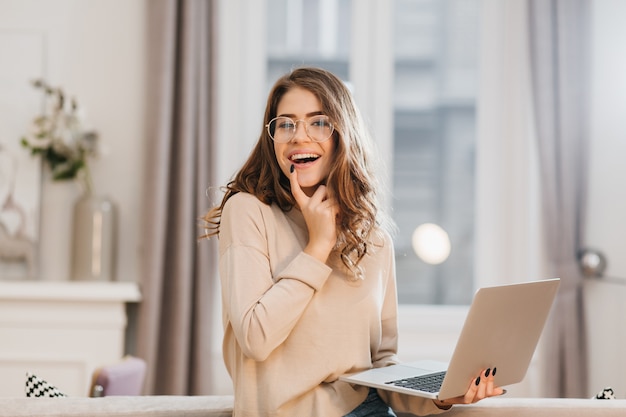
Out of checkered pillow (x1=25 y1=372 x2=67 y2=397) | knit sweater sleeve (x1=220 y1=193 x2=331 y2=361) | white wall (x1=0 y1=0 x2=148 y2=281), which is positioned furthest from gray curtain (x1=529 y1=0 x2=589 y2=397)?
checkered pillow (x1=25 y1=372 x2=67 y2=397)

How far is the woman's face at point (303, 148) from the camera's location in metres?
1.75

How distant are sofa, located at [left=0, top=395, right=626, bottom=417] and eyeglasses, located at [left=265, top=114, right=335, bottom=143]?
59 centimetres

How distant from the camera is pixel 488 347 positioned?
158cm

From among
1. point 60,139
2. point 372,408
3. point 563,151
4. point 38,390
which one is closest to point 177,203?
point 60,139

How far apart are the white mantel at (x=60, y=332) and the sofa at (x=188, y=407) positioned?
1.80 m

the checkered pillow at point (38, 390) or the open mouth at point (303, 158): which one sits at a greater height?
the open mouth at point (303, 158)

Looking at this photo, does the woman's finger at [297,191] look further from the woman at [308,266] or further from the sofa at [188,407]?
the sofa at [188,407]

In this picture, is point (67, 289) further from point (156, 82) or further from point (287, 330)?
point (287, 330)

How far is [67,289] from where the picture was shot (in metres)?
3.47

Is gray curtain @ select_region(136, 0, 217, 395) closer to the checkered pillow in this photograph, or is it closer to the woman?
the checkered pillow

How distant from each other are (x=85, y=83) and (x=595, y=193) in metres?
2.38

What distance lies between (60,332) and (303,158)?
212 centimetres

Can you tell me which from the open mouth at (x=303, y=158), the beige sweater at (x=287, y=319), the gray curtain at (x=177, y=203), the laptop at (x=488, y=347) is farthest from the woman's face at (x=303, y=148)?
the gray curtain at (x=177, y=203)

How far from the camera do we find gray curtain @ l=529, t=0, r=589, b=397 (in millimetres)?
3682
